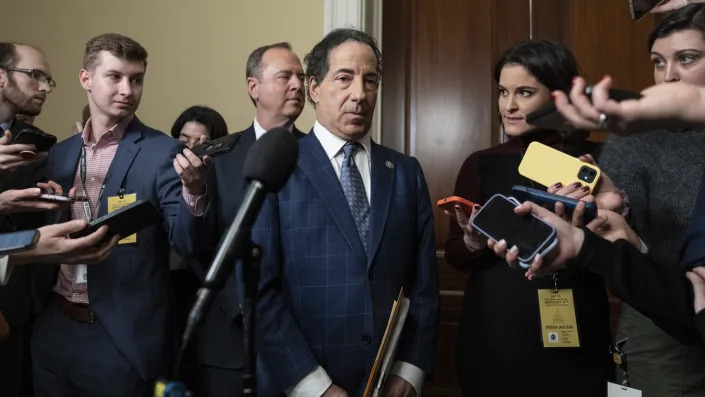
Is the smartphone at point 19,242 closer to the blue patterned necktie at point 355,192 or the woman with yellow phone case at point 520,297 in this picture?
the blue patterned necktie at point 355,192

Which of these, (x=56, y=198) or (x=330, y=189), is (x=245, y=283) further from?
(x=56, y=198)

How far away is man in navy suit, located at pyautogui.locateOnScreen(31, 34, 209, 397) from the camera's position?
208 centimetres

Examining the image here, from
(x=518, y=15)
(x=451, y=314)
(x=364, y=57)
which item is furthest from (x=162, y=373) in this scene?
(x=518, y=15)

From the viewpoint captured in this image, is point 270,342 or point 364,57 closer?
point 270,342

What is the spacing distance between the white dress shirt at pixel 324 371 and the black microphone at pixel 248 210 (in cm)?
67

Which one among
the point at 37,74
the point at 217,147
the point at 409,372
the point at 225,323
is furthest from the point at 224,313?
the point at 37,74

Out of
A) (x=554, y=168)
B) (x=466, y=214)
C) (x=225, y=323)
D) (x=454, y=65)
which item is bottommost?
(x=225, y=323)

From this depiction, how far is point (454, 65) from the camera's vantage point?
3402mm

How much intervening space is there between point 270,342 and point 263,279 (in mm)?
168

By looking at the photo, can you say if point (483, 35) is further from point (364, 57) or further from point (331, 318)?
point (331, 318)

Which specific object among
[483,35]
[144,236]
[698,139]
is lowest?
[144,236]

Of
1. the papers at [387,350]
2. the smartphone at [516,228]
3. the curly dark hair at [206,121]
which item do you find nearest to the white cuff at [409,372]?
the papers at [387,350]

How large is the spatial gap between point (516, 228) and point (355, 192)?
1.85 ft

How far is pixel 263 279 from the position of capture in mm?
1889
